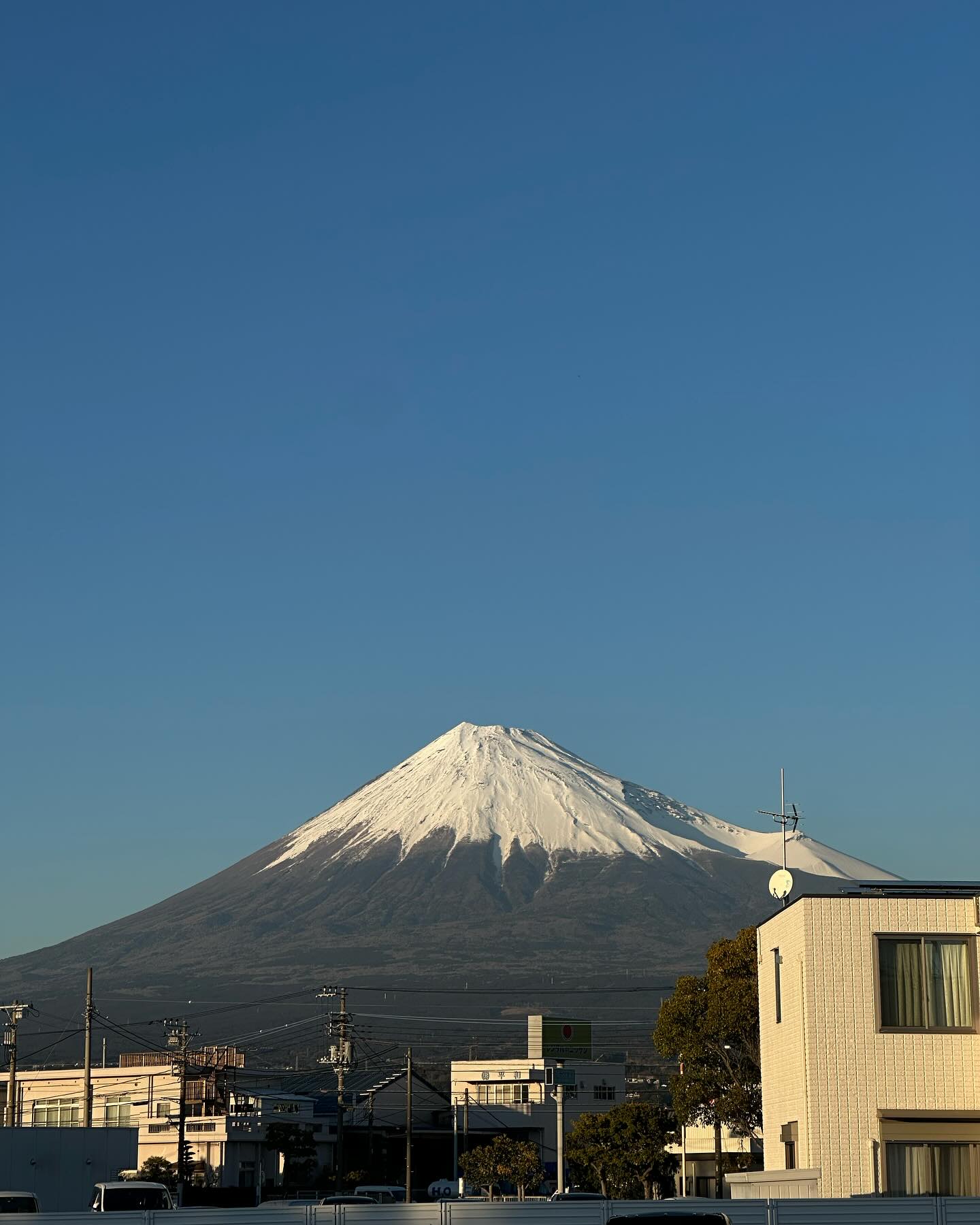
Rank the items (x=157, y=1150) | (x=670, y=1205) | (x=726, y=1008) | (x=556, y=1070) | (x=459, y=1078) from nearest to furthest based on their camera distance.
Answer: (x=670, y=1205) → (x=726, y=1008) → (x=556, y=1070) → (x=157, y=1150) → (x=459, y=1078)

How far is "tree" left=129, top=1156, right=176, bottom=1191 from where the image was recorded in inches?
3359

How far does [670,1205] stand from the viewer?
20312 millimetres

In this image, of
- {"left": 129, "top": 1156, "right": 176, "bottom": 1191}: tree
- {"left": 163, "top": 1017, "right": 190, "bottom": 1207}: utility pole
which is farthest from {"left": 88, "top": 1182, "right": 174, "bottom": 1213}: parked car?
{"left": 129, "top": 1156, "right": 176, "bottom": 1191}: tree

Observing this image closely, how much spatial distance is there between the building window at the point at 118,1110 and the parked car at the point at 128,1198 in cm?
9076

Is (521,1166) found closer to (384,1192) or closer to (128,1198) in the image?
(384,1192)

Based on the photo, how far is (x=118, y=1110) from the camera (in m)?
125

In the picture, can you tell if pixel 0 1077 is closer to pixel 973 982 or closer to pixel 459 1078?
pixel 459 1078

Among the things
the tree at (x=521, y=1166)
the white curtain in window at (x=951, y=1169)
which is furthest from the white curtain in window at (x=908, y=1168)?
the tree at (x=521, y=1166)

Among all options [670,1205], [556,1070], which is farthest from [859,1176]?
[556,1070]

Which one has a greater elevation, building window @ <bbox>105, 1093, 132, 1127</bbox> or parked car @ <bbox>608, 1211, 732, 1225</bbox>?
parked car @ <bbox>608, 1211, 732, 1225</bbox>

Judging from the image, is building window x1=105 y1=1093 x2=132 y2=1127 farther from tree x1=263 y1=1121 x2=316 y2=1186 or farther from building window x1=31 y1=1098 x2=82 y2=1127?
tree x1=263 y1=1121 x2=316 y2=1186

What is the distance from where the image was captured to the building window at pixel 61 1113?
118 m

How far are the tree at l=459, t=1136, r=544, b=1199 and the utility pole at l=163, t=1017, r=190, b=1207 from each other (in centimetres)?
1503

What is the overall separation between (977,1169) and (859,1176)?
84.0 inches
